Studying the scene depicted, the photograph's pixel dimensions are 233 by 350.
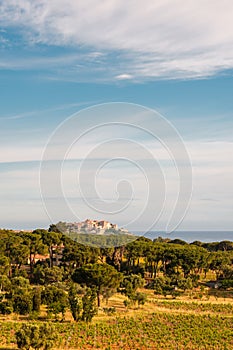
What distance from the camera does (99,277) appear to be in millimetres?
51719

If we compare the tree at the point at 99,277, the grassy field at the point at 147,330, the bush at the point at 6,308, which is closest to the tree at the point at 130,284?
the grassy field at the point at 147,330

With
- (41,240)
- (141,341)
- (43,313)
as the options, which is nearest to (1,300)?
(43,313)

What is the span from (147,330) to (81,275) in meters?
15.1

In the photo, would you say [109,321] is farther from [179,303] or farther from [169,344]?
[179,303]

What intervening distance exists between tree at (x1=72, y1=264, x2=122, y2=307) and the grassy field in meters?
2.98

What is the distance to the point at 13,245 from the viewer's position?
68250 millimetres

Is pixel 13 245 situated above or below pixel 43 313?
above

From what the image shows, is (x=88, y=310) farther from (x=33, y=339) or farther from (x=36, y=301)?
(x=33, y=339)

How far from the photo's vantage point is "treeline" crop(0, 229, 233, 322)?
44469 mm

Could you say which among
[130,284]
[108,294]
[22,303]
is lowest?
[108,294]

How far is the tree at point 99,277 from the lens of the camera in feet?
170

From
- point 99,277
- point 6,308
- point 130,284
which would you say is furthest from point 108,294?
point 6,308

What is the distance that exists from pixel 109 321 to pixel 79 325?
13.1ft

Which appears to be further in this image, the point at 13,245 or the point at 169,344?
the point at 13,245
